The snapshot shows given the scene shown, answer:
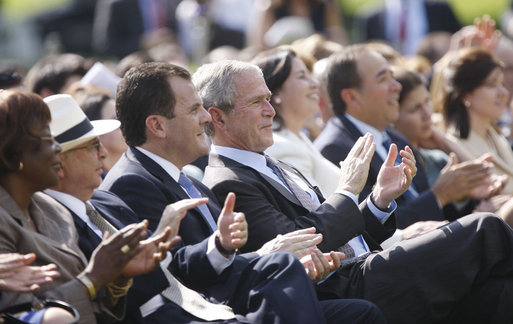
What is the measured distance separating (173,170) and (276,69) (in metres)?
1.86

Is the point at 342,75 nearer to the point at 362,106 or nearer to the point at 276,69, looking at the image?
the point at 362,106

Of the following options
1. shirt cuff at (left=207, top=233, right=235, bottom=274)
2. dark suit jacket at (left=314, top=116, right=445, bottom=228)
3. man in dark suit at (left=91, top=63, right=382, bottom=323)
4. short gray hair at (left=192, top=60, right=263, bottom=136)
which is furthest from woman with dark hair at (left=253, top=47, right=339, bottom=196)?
shirt cuff at (left=207, top=233, right=235, bottom=274)

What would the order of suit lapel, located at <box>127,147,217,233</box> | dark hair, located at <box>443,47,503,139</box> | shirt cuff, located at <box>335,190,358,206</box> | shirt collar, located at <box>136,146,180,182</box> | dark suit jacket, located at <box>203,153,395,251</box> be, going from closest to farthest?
suit lapel, located at <box>127,147,217,233</box>
shirt collar, located at <box>136,146,180,182</box>
dark suit jacket, located at <box>203,153,395,251</box>
shirt cuff, located at <box>335,190,358,206</box>
dark hair, located at <box>443,47,503,139</box>

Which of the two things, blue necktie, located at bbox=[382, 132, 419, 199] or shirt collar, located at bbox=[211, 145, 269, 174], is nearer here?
shirt collar, located at bbox=[211, 145, 269, 174]

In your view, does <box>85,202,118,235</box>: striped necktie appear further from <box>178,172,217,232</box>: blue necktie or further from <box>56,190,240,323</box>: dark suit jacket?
<box>178,172,217,232</box>: blue necktie

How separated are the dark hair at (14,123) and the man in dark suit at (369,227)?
1.39 m

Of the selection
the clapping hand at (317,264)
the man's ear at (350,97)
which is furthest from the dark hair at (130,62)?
the clapping hand at (317,264)

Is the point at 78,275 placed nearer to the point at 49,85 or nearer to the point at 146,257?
the point at 146,257

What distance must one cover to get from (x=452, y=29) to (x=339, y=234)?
772 centimetres

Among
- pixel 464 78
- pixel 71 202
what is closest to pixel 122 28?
pixel 464 78

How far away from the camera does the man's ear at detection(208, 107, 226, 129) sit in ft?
17.2

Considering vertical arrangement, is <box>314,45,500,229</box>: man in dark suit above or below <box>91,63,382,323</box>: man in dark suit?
below

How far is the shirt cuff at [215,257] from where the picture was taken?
4184mm

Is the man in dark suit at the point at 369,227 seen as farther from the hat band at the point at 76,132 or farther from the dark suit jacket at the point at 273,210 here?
the hat band at the point at 76,132
